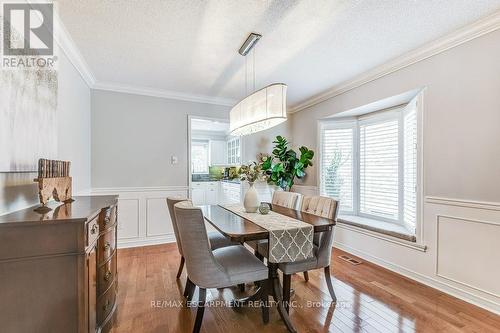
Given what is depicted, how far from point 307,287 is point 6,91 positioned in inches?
113

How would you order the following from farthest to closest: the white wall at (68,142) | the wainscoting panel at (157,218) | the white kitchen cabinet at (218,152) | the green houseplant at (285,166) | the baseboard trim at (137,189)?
1. the white kitchen cabinet at (218,152)
2. the green houseplant at (285,166)
3. the wainscoting panel at (157,218)
4. the baseboard trim at (137,189)
5. the white wall at (68,142)

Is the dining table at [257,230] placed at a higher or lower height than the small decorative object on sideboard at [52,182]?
lower

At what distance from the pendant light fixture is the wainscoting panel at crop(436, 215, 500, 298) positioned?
1976 mm

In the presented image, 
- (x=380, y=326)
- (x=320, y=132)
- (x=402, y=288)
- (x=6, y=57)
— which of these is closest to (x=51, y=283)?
(x=6, y=57)

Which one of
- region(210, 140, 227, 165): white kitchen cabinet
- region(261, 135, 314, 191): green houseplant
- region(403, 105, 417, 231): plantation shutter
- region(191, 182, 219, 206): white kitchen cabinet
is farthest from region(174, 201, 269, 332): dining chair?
region(210, 140, 227, 165): white kitchen cabinet

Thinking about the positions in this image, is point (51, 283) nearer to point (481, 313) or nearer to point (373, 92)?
point (481, 313)

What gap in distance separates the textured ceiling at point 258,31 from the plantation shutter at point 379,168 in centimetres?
Answer: 96

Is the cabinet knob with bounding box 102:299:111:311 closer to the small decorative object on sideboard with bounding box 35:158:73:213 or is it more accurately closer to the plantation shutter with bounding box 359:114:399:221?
the small decorative object on sideboard with bounding box 35:158:73:213

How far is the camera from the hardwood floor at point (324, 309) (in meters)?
1.89

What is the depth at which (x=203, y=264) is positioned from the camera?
1.74 m

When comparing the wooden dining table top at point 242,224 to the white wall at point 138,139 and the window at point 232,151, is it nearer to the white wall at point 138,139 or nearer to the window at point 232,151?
the white wall at point 138,139

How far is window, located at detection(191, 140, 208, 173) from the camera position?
769cm

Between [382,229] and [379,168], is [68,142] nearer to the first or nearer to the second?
[382,229]

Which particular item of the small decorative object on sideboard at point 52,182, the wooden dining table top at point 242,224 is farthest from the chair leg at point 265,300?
the small decorative object on sideboard at point 52,182
